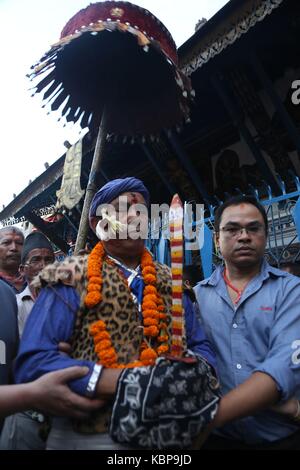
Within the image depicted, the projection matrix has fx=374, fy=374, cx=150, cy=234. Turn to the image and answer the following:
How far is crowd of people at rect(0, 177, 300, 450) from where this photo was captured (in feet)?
4.11

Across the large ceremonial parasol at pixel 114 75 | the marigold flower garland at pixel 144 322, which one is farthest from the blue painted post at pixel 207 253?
the marigold flower garland at pixel 144 322

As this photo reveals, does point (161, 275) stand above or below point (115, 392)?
above

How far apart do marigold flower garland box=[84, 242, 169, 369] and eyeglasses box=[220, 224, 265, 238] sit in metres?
0.51

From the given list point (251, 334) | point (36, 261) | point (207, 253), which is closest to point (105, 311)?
point (251, 334)

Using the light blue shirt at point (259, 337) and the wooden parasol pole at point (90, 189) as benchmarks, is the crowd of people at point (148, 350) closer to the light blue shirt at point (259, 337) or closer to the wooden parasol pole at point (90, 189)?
the light blue shirt at point (259, 337)

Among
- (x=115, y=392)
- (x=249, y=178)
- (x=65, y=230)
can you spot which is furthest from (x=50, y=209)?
(x=115, y=392)

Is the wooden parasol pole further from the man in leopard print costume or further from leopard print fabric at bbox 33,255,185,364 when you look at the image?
leopard print fabric at bbox 33,255,185,364

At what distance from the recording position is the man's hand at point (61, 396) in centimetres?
126

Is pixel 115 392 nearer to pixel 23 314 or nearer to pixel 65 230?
pixel 23 314

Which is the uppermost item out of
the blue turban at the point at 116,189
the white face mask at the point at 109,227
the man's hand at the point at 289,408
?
the blue turban at the point at 116,189

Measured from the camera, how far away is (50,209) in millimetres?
8938

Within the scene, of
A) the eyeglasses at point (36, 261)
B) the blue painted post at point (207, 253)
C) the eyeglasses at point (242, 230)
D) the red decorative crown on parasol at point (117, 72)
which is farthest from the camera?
the blue painted post at point (207, 253)
